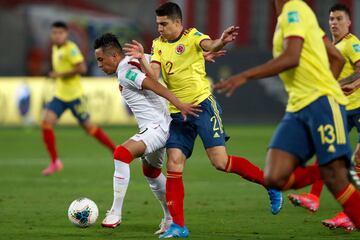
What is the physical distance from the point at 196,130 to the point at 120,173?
851 millimetres

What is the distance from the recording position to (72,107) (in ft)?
53.0

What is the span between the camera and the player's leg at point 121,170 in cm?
939

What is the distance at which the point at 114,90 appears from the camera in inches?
977

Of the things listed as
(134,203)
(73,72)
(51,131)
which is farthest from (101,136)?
(134,203)

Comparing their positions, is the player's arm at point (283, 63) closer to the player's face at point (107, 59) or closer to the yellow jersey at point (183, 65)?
the yellow jersey at point (183, 65)

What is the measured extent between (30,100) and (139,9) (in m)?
11.0

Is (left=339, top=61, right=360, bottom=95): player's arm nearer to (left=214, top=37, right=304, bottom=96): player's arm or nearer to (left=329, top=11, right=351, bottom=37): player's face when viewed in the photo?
(left=329, top=11, right=351, bottom=37): player's face

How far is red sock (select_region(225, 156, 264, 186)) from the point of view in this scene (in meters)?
9.74

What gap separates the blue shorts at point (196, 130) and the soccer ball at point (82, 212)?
96 cm

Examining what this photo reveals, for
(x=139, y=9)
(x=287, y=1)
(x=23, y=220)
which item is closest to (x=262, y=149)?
(x=23, y=220)

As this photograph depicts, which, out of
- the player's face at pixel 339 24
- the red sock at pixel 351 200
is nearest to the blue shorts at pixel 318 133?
the red sock at pixel 351 200

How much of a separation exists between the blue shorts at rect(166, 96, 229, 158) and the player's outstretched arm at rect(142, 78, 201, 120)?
40 centimetres

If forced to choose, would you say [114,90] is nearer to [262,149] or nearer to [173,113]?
[262,149]

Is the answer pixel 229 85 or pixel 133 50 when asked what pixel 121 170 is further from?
pixel 229 85
